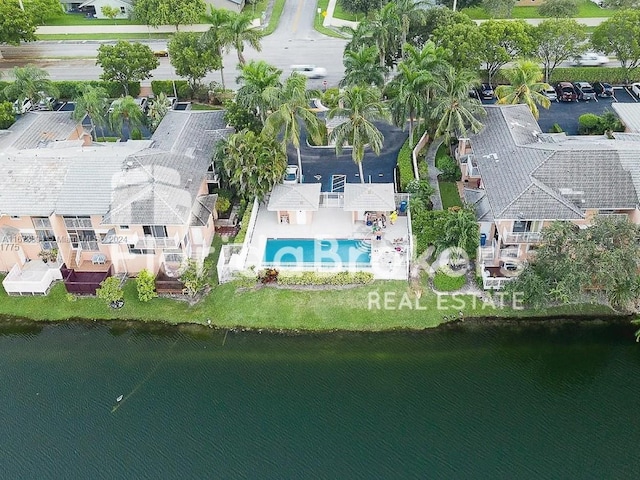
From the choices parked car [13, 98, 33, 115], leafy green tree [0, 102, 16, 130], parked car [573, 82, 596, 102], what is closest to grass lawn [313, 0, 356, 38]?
parked car [573, 82, 596, 102]

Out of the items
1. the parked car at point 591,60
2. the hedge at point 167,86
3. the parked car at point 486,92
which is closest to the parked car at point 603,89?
the parked car at point 591,60

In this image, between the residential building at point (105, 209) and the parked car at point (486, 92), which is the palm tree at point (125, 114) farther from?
the parked car at point (486, 92)

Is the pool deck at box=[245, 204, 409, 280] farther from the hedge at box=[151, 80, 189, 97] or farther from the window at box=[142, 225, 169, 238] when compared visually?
the hedge at box=[151, 80, 189, 97]

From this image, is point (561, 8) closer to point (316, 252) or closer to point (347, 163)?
point (347, 163)

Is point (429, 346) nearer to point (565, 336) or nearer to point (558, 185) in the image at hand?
point (565, 336)

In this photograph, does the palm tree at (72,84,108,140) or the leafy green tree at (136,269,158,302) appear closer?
the leafy green tree at (136,269,158,302)

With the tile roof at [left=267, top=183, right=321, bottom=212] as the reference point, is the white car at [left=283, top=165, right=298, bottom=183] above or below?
below

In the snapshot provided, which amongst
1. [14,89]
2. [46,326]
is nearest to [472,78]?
[46,326]
